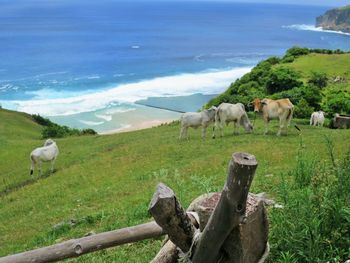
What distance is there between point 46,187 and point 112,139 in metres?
13.5

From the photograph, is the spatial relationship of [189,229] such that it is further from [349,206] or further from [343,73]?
[343,73]

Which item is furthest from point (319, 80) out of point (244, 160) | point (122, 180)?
point (244, 160)

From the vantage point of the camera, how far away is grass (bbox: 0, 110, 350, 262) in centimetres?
1212

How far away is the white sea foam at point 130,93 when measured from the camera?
272 ft

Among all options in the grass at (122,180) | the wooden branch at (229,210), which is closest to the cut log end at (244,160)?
the wooden branch at (229,210)

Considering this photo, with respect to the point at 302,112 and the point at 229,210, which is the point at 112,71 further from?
the point at 229,210

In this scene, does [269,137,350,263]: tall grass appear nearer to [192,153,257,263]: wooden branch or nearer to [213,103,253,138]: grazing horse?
[192,153,257,263]: wooden branch

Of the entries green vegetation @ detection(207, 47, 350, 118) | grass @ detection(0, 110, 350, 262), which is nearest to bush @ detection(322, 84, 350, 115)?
green vegetation @ detection(207, 47, 350, 118)

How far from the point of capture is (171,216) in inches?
229

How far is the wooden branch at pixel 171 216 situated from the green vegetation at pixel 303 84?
120 ft

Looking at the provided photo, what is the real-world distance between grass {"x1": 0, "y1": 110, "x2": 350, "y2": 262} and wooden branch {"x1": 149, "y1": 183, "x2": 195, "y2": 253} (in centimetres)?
124

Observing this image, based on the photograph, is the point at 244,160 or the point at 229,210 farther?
the point at 229,210

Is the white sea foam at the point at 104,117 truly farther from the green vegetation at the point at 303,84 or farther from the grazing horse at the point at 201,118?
the grazing horse at the point at 201,118

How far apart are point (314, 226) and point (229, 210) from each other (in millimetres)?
1299
